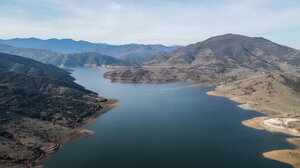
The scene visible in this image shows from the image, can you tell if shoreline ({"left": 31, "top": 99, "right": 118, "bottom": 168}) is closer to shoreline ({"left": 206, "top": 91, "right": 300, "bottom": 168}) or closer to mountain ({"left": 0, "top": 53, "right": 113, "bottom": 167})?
mountain ({"left": 0, "top": 53, "right": 113, "bottom": 167})

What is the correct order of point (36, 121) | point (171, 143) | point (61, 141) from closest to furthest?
point (171, 143) → point (61, 141) → point (36, 121)

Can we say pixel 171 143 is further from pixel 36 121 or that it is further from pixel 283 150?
pixel 36 121

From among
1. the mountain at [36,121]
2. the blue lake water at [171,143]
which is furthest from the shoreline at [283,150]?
the mountain at [36,121]

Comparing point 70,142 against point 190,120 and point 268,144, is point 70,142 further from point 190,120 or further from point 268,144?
point 268,144

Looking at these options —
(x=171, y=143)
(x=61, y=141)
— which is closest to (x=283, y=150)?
(x=171, y=143)

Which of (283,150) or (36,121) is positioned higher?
(283,150)

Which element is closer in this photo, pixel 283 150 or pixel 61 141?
pixel 283 150

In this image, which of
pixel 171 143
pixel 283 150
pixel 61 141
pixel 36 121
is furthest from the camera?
pixel 36 121

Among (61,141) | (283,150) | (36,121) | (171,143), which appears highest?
(283,150)

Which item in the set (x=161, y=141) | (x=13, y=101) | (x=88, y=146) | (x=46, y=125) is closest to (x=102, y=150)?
(x=88, y=146)

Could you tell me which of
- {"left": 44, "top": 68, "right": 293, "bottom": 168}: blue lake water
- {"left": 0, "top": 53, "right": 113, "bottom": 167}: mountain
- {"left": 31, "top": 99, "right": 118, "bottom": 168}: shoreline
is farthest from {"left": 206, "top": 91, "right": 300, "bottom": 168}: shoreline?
{"left": 0, "top": 53, "right": 113, "bottom": 167}: mountain
